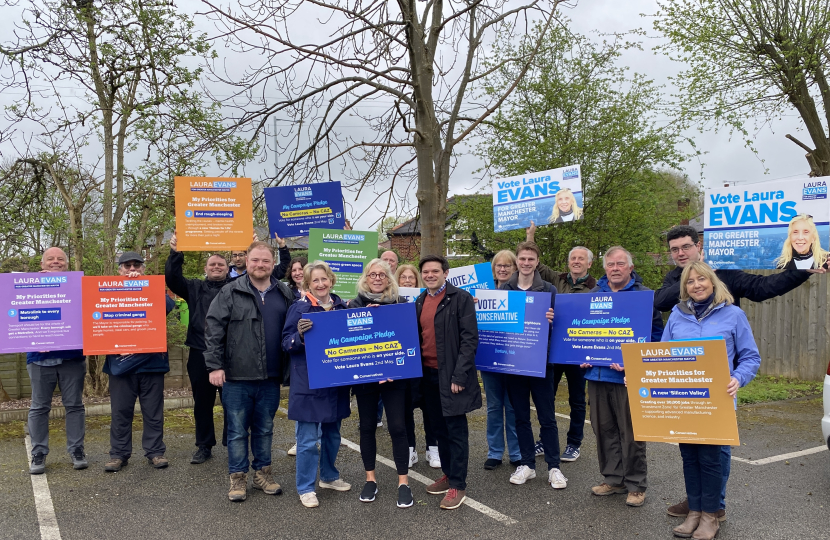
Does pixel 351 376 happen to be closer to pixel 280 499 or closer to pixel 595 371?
pixel 280 499

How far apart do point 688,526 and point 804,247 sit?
2.18m

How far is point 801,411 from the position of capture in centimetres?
831

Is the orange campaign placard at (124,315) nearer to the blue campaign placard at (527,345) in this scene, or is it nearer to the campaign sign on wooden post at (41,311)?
the campaign sign on wooden post at (41,311)

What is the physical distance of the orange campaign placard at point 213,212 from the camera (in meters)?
6.33

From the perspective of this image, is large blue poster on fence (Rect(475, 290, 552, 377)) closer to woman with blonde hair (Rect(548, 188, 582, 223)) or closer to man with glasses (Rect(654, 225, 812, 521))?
man with glasses (Rect(654, 225, 812, 521))

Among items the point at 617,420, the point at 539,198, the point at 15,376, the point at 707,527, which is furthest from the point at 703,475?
the point at 15,376

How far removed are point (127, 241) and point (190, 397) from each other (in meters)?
2.44

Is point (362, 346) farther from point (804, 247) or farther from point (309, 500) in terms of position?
point (804, 247)

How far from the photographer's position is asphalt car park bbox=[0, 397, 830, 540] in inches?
166

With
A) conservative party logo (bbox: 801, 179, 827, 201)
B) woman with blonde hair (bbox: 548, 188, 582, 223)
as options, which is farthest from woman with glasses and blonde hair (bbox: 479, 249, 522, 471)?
conservative party logo (bbox: 801, 179, 827, 201)

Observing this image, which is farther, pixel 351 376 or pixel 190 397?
pixel 190 397

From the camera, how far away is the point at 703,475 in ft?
13.4

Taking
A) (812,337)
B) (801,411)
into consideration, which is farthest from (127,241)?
(812,337)

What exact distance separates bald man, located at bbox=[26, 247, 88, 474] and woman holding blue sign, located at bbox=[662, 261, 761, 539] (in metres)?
5.24
